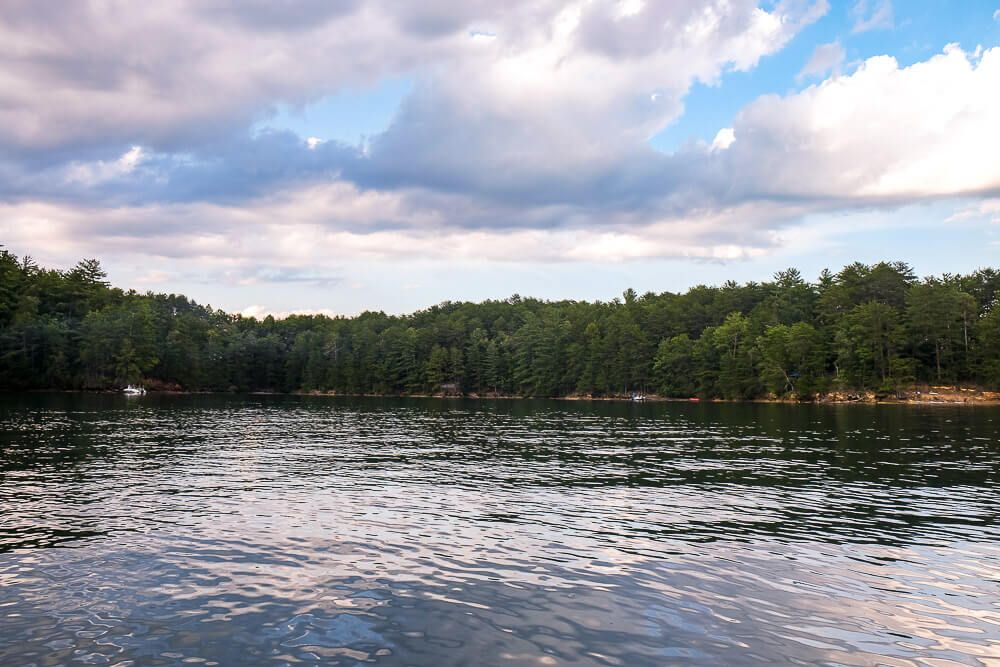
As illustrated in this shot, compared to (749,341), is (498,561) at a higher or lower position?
lower

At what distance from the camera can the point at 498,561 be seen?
68.5 feet

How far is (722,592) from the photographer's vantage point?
59.5ft

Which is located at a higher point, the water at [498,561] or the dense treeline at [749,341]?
the dense treeline at [749,341]

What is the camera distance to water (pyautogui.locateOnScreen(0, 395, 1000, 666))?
48.0ft

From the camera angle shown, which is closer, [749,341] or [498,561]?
[498,561]

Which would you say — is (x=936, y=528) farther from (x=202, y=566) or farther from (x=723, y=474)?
(x=202, y=566)

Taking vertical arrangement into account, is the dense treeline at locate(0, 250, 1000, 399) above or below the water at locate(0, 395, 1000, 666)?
above

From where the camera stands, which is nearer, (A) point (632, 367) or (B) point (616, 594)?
(B) point (616, 594)

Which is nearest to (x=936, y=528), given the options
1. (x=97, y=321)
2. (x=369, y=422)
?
(x=369, y=422)

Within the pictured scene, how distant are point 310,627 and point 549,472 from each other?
26888mm

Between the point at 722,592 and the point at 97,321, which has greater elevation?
the point at 97,321

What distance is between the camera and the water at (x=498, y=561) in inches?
576

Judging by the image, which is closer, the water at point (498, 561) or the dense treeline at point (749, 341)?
the water at point (498, 561)

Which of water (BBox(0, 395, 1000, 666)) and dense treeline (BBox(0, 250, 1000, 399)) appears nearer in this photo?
water (BBox(0, 395, 1000, 666))
